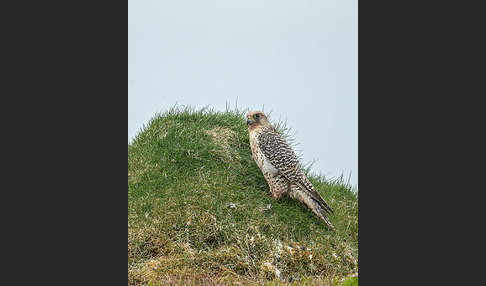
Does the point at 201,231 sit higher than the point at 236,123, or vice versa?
the point at 236,123

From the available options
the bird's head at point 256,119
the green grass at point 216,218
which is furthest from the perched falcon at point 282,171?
the green grass at point 216,218

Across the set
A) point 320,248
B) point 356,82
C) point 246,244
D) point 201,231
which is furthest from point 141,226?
point 356,82

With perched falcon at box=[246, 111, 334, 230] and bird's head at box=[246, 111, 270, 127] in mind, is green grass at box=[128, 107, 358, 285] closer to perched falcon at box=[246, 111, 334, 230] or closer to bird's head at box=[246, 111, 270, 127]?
perched falcon at box=[246, 111, 334, 230]

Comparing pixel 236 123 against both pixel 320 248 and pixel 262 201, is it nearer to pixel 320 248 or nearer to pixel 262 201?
pixel 262 201

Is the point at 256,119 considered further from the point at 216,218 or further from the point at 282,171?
the point at 216,218

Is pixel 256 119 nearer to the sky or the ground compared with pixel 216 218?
nearer to the sky

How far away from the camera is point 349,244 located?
5.55 metres

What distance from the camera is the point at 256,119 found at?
624 cm

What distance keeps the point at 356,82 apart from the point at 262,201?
1.81 m

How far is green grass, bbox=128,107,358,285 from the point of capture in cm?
484

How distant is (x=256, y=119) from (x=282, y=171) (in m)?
0.79

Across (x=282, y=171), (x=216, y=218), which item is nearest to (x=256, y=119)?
(x=282, y=171)

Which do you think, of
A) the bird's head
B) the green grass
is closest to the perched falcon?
the bird's head

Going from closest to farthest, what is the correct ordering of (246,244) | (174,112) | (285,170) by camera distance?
(246,244) < (285,170) < (174,112)
